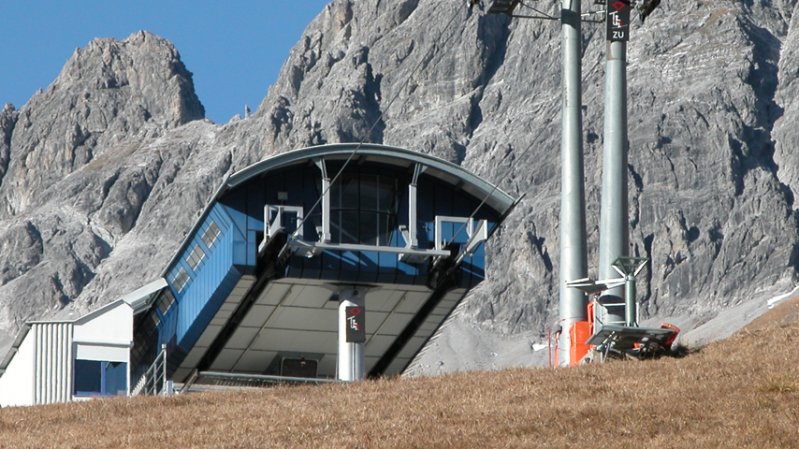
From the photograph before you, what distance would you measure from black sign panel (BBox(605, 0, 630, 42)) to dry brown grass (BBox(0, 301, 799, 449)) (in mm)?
9905

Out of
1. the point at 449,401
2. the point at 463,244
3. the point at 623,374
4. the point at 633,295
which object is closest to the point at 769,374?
the point at 623,374

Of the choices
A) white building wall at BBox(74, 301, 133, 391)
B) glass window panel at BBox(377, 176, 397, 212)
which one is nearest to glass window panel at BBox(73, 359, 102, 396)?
white building wall at BBox(74, 301, 133, 391)

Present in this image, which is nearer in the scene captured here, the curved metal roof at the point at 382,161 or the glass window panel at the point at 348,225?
the curved metal roof at the point at 382,161

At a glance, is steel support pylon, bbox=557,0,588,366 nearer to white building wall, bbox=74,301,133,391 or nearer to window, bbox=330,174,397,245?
window, bbox=330,174,397,245

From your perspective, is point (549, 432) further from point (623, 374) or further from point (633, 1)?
point (633, 1)

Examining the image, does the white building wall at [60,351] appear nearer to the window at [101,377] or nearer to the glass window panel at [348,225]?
the window at [101,377]

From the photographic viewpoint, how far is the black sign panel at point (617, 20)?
3847 centimetres

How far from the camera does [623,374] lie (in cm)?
2894

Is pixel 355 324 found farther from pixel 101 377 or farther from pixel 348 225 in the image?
pixel 101 377

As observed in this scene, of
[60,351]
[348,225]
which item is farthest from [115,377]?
[348,225]

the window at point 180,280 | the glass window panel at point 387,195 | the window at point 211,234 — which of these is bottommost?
the window at point 180,280

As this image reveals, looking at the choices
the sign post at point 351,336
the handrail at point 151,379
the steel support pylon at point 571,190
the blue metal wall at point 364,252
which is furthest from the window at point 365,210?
the steel support pylon at point 571,190

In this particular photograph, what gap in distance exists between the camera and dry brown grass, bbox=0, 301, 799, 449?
21.8 m

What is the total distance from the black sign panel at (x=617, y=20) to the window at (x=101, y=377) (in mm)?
22203
